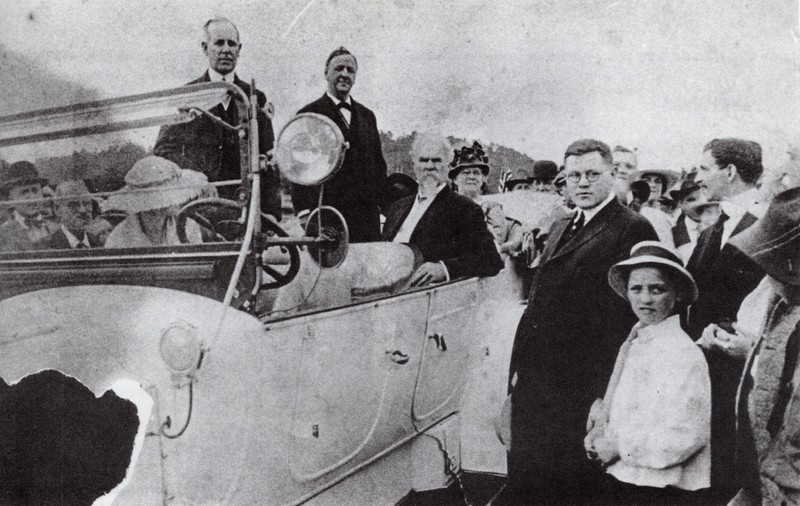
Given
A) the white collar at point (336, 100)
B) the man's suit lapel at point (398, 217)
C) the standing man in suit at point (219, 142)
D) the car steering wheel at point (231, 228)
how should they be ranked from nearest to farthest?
the car steering wheel at point (231, 228) < the standing man in suit at point (219, 142) < the white collar at point (336, 100) < the man's suit lapel at point (398, 217)

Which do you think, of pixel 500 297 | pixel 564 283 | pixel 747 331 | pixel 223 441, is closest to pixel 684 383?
pixel 747 331

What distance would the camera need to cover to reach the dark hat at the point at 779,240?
2.14m

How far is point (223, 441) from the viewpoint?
1732 millimetres

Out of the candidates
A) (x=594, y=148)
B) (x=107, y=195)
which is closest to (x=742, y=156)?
(x=594, y=148)

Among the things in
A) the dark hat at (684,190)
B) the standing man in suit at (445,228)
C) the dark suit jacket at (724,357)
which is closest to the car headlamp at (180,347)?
the standing man in suit at (445,228)

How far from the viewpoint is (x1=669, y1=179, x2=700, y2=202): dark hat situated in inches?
90.4

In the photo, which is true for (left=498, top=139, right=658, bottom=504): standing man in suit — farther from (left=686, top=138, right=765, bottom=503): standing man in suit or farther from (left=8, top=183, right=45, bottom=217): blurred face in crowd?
Answer: (left=8, top=183, right=45, bottom=217): blurred face in crowd

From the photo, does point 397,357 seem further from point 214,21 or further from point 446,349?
point 214,21

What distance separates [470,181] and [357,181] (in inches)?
21.3

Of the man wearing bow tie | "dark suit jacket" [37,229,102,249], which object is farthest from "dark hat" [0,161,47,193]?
"dark suit jacket" [37,229,102,249]

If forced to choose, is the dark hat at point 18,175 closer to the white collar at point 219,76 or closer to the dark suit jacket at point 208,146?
the dark suit jacket at point 208,146

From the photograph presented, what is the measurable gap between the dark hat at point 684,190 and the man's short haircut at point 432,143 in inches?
36.7

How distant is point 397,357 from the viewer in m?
2.28

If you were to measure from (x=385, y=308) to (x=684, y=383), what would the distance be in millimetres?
1108
